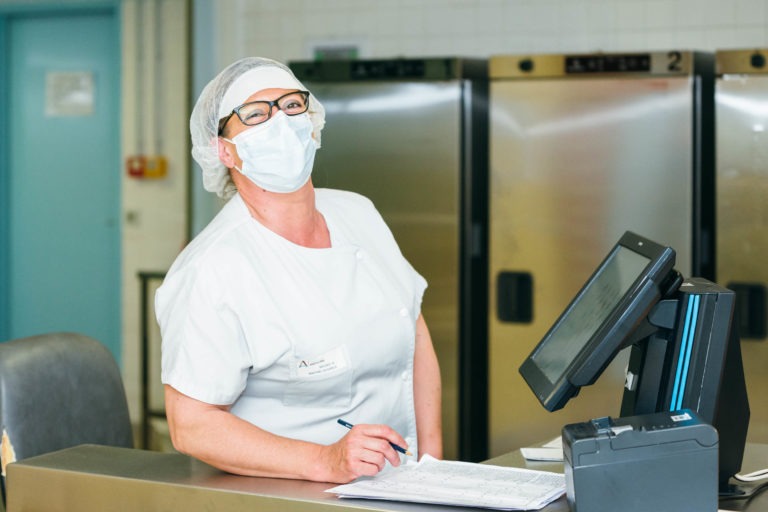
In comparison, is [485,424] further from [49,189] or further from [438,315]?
[49,189]

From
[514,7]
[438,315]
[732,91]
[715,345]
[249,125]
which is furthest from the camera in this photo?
[514,7]

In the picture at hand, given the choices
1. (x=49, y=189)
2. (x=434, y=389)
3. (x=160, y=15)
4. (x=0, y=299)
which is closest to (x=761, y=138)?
(x=434, y=389)

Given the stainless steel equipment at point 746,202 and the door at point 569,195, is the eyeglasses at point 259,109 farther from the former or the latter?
the stainless steel equipment at point 746,202

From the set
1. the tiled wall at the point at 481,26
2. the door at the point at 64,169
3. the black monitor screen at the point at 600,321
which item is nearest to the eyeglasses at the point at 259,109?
the black monitor screen at the point at 600,321

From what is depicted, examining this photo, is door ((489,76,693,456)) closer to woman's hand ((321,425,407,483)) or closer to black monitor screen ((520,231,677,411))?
black monitor screen ((520,231,677,411))

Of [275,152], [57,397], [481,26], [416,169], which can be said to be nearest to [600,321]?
[275,152]

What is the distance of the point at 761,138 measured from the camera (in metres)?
3.42

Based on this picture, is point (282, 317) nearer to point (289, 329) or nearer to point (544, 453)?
point (289, 329)

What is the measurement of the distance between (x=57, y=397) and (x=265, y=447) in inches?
29.5

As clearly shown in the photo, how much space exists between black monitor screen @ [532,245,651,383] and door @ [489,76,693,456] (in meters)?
2.00

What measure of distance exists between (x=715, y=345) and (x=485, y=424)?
2.37 meters

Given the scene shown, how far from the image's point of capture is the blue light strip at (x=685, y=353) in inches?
59.0

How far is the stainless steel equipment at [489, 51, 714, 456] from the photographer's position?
351 centimetres

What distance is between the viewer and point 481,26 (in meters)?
4.12
